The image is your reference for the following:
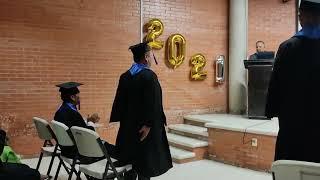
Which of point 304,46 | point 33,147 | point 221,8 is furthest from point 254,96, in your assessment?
point 304,46

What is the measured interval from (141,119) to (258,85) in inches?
157

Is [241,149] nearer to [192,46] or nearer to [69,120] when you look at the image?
[69,120]

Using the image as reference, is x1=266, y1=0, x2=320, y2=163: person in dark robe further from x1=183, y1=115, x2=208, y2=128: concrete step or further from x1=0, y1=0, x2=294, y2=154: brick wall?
x1=183, y1=115, x2=208, y2=128: concrete step

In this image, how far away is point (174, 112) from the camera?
7598 millimetres

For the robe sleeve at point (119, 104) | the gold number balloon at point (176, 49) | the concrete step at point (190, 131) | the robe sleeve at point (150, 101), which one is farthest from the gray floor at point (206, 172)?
the gold number balloon at point (176, 49)

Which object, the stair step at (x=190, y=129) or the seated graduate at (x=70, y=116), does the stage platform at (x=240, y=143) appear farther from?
the seated graduate at (x=70, y=116)

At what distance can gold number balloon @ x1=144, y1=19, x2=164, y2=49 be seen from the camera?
7121 millimetres

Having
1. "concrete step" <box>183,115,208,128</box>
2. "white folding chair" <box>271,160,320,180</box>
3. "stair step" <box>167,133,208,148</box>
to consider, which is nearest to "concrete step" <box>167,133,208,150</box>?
"stair step" <box>167,133,208,148</box>

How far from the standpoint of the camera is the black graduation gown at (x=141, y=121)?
352 cm

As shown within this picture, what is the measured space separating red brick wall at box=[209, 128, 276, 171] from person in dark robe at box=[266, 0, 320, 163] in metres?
3.18

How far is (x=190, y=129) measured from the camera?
22.7 ft

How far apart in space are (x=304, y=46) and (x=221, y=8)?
6.25 m

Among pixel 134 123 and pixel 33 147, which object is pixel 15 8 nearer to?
pixel 33 147

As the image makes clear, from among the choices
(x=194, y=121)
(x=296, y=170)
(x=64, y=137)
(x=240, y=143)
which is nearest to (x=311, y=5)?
(x=296, y=170)
